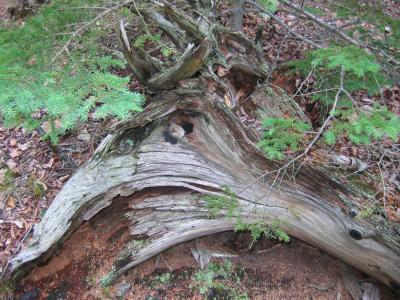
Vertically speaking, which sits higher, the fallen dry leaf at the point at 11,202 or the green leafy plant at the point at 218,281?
the fallen dry leaf at the point at 11,202

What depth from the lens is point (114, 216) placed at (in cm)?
407

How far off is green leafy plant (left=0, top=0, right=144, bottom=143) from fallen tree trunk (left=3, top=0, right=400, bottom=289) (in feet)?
2.05

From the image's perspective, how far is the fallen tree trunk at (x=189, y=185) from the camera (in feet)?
12.0

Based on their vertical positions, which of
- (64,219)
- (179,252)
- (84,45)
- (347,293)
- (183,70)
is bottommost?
(347,293)

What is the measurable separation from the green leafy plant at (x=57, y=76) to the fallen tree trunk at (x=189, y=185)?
2.05 ft

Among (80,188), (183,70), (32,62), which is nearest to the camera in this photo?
(32,62)

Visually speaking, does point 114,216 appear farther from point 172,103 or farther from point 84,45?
point 84,45

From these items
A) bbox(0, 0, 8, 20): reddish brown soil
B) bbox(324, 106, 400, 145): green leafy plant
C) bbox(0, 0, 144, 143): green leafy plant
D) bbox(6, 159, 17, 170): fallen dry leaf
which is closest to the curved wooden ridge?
bbox(324, 106, 400, 145): green leafy plant

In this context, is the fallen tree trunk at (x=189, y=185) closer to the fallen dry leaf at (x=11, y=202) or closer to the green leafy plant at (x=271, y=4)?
the green leafy plant at (x=271, y=4)

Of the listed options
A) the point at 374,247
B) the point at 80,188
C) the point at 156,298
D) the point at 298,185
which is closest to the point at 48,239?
the point at 80,188

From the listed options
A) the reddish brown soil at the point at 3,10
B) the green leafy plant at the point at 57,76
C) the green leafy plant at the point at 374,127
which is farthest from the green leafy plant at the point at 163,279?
the reddish brown soil at the point at 3,10

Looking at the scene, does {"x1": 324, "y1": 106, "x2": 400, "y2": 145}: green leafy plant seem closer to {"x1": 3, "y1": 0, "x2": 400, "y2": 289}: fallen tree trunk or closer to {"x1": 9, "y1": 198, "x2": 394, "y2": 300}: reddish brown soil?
{"x1": 3, "y1": 0, "x2": 400, "y2": 289}: fallen tree trunk

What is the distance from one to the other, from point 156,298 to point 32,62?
101 inches

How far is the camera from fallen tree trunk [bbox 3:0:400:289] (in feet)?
12.0
